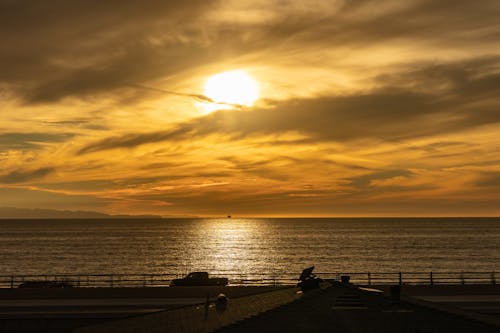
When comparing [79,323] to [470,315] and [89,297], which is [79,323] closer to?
[89,297]

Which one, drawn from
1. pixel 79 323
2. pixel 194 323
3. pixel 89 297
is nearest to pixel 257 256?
pixel 89 297

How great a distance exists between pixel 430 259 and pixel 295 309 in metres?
159

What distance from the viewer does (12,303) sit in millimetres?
43250

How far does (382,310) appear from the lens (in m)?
22.9

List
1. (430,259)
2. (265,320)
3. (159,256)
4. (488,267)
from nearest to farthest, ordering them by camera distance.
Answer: (265,320) → (488,267) → (430,259) → (159,256)

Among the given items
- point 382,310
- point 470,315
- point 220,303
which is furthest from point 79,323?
point 470,315

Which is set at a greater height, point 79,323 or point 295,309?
point 295,309

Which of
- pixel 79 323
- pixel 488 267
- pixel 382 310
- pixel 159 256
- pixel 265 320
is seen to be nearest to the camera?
pixel 265 320

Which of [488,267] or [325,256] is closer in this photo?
[488,267]

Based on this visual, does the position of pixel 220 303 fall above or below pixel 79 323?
above

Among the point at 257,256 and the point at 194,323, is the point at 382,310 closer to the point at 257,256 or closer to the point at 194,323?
the point at 194,323

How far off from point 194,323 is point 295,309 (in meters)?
4.54

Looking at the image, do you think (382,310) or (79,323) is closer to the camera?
(382,310)

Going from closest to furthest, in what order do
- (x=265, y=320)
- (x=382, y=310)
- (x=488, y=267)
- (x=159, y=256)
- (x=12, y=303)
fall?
(x=265, y=320)
(x=382, y=310)
(x=12, y=303)
(x=488, y=267)
(x=159, y=256)
